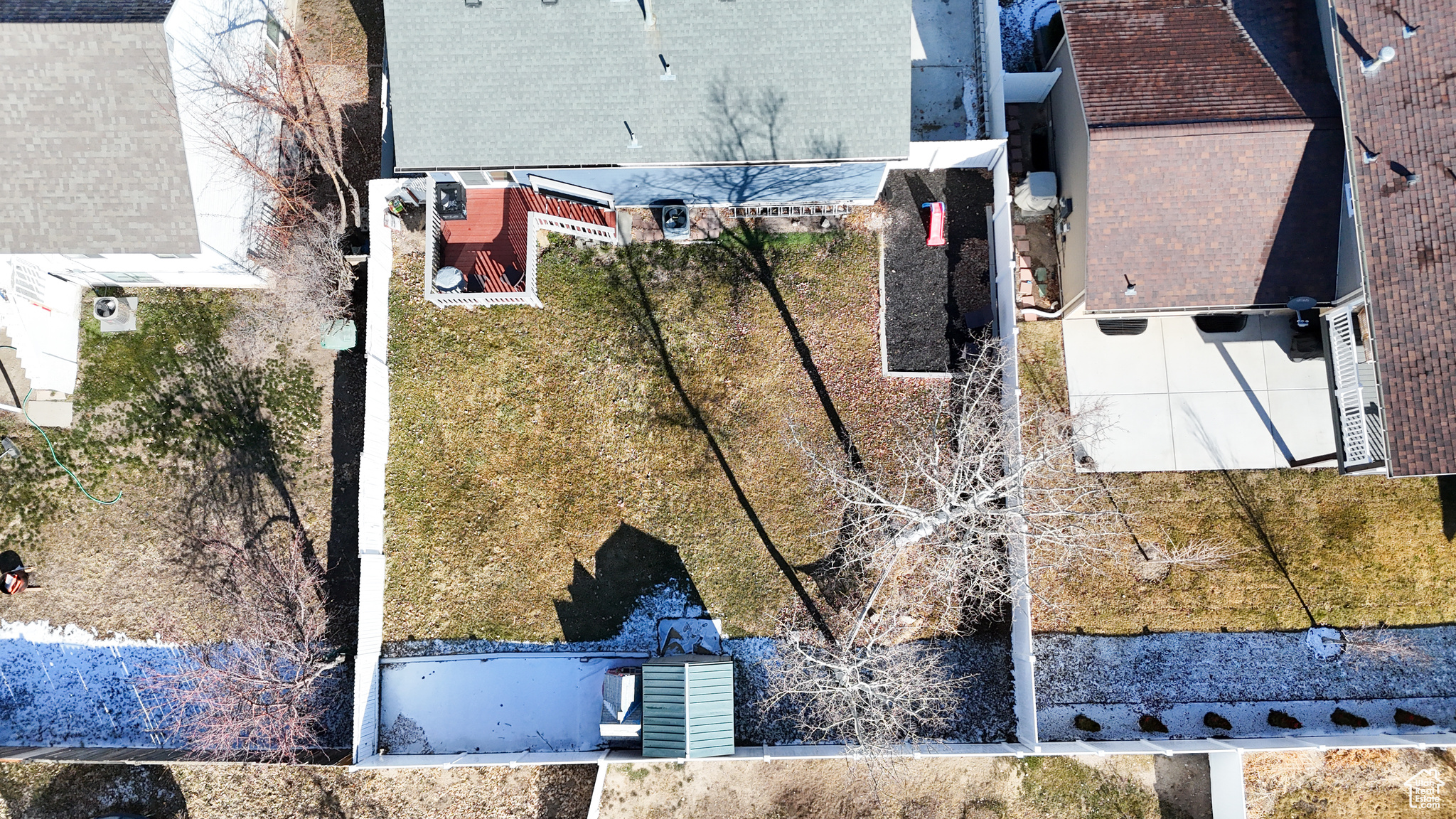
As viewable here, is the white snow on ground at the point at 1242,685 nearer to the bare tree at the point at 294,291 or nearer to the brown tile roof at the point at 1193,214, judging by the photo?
the brown tile roof at the point at 1193,214

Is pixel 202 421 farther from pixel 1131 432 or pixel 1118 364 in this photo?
→ pixel 1131 432

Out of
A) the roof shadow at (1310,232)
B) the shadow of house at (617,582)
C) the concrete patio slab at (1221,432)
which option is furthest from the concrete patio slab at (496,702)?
the roof shadow at (1310,232)

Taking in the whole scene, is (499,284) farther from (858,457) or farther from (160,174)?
(858,457)

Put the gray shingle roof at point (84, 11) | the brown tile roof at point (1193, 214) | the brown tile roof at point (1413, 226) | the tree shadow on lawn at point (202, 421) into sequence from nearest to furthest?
the brown tile roof at point (1413, 226) → the brown tile roof at point (1193, 214) → the gray shingle roof at point (84, 11) → the tree shadow on lawn at point (202, 421)

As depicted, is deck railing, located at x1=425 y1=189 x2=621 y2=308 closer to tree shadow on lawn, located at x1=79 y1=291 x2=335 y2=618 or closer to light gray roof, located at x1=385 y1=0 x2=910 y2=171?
light gray roof, located at x1=385 y1=0 x2=910 y2=171

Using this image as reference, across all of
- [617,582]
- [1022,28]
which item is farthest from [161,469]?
[1022,28]

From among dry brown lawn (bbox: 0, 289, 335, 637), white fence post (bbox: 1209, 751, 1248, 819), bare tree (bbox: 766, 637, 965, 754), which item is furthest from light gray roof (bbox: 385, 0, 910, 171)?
white fence post (bbox: 1209, 751, 1248, 819)

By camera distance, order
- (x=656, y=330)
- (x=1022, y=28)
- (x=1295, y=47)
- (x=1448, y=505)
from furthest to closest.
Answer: (x=1022, y=28)
(x=656, y=330)
(x=1448, y=505)
(x=1295, y=47)
